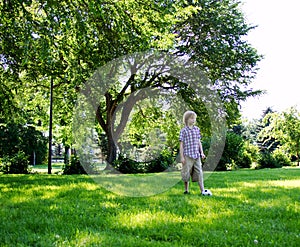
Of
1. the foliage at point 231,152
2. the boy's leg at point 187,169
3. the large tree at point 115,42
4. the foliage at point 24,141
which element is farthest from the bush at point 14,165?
the foliage at point 24,141

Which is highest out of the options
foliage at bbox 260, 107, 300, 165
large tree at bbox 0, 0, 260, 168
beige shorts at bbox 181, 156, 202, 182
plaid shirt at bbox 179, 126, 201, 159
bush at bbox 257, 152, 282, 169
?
large tree at bbox 0, 0, 260, 168

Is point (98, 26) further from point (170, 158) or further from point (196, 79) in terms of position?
point (170, 158)

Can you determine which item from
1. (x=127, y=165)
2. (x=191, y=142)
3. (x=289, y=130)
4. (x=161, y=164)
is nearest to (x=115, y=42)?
(x=191, y=142)

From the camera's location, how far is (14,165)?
16.4 meters

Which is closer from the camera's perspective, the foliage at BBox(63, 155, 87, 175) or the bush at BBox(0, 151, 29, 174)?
the bush at BBox(0, 151, 29, 174)

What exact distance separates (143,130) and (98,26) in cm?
517

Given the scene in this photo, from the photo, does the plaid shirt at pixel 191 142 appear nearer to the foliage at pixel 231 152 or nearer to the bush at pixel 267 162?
the foliage at pixel 231 152

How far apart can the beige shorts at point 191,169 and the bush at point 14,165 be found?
40.5 ft

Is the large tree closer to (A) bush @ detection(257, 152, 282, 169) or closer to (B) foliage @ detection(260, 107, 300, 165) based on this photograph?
(A) bush @ detection(257, 152, 282, 169)

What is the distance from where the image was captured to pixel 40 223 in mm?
3842

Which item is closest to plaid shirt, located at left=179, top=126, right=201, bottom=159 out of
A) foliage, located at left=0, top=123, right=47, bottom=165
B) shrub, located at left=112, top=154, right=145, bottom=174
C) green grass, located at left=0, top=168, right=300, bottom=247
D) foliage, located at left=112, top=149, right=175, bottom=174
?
green grass, located at left=0, top=168, right=300, bottom=247

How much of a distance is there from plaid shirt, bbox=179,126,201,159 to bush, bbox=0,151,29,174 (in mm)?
12360

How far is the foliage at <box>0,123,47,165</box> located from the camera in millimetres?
36219

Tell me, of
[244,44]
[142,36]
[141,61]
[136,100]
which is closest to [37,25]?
[142,36]
